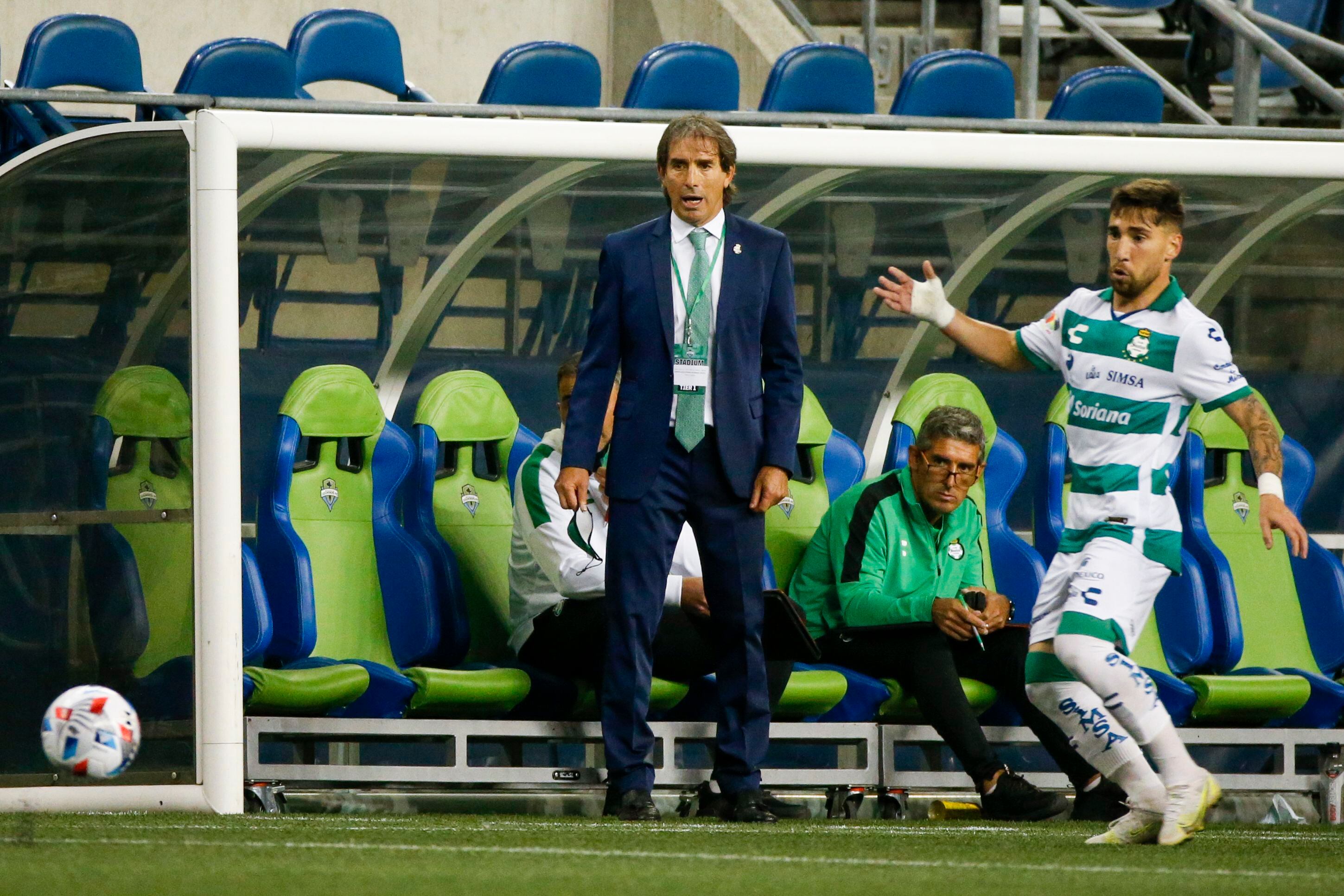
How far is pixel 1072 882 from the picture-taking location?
396 centimetres

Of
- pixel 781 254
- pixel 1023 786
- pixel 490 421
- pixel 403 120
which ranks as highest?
pixel 403 120

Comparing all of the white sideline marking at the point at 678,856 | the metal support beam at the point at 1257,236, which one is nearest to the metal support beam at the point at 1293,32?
the metal support beam at the point at 1257,236

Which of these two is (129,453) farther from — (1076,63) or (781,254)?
(1076,63)

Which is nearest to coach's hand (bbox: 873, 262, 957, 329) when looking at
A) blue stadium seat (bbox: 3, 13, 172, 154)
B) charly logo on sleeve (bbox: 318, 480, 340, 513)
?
charly logo on sleeve (bbox: 318, 480, 340, 513)

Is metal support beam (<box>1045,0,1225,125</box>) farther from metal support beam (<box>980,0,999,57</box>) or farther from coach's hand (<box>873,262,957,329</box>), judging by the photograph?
coach's hand (<box>873,262,957,329</box>)

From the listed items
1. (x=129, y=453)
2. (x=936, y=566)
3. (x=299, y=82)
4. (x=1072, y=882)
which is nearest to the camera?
(x=1072, y=882)

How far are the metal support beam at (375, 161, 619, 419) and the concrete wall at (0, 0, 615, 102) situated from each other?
3.67 metres

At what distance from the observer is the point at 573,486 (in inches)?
211

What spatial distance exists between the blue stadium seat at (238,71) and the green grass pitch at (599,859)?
9.89ft

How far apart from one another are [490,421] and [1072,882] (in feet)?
10.2

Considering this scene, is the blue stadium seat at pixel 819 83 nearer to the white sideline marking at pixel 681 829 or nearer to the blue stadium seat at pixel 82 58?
the blue stadium seat at pixel 82 58

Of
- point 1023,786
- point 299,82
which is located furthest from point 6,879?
point 299,82

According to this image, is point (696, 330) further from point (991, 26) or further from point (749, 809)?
point (991, 26)

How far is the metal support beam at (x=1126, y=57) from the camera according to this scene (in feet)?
29.6
